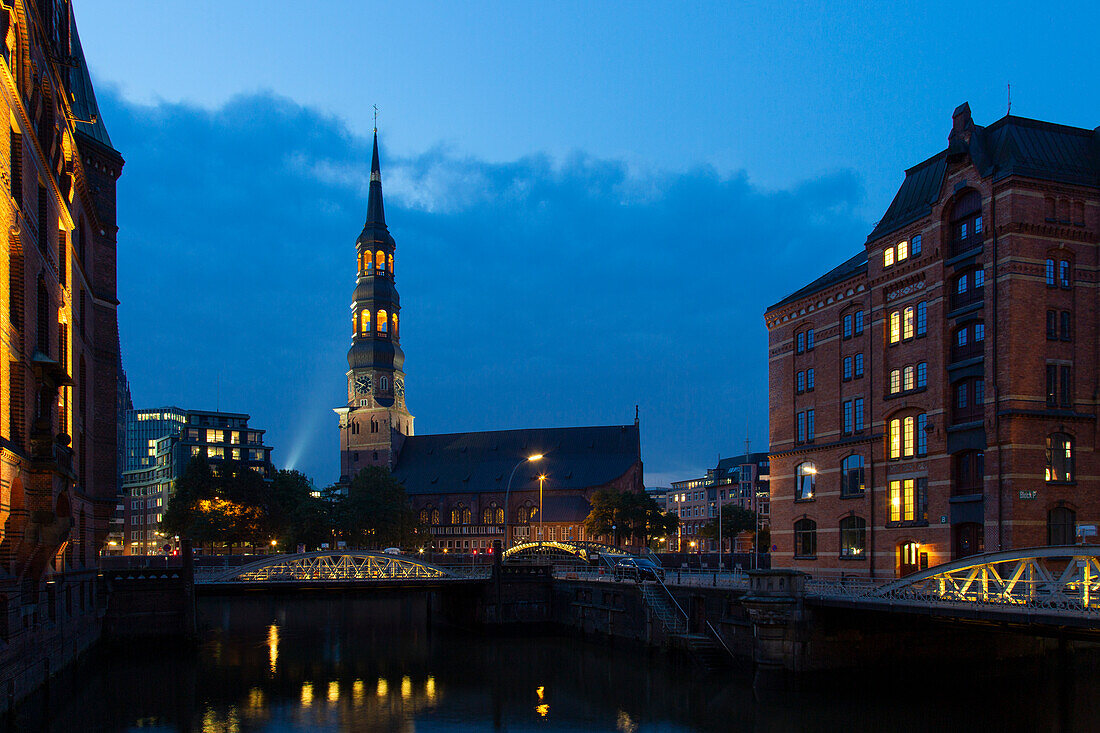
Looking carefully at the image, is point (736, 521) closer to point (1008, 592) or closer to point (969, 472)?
point (969, 472)

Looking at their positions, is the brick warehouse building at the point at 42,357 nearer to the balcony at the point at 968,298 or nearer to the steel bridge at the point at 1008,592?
the steel bridge at the point at 1008,592

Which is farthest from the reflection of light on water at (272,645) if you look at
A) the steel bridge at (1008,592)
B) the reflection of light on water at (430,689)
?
the steel bridge at (1008,592)

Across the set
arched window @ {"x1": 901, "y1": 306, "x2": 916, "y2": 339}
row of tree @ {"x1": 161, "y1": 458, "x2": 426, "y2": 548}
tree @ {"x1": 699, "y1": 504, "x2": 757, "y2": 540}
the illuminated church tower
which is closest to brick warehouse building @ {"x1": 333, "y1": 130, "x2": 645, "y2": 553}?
the illuminated church tower

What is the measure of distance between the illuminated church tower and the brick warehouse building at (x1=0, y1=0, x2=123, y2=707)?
9797 cm

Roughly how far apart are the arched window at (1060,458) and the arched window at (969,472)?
2.80m

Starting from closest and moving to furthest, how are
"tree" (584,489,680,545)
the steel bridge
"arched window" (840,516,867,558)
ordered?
the steel bridge < "arched window" (840,516,867,558) < "tree" (584,489,680,545)

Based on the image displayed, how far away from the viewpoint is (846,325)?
56656mm

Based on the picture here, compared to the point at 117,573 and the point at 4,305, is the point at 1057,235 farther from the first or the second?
the point at 117,573

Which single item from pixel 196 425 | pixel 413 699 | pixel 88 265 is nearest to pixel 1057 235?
pixel 413 699

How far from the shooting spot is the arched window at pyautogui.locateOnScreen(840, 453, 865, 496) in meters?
54.2

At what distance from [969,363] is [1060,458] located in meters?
5.85

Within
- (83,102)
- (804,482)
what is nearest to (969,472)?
(804,482)

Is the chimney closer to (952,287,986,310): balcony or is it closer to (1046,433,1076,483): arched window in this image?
(952,287,986,310): balcony

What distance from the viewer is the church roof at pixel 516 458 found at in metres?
151
